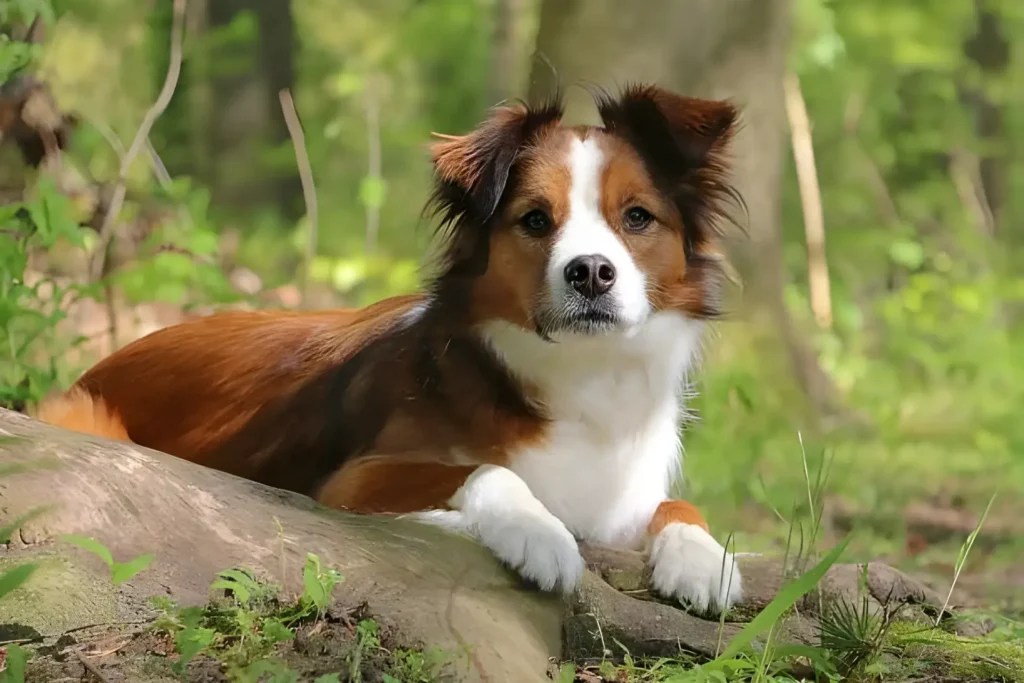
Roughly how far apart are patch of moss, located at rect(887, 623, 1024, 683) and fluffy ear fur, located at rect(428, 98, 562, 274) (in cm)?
156

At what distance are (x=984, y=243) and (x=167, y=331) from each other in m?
9.07

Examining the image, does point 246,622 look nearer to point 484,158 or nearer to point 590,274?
A: point 590,274

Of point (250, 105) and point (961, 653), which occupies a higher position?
point (250, 105)

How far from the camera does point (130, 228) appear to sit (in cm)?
516

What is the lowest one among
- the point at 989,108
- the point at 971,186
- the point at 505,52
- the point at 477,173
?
the point at 477,173

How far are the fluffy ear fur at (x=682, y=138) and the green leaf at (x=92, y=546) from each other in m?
1.91

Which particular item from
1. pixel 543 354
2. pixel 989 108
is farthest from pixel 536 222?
pixel 989 108

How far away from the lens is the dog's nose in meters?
2.59

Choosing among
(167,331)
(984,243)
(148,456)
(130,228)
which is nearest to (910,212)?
(984,243)

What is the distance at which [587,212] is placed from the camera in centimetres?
277

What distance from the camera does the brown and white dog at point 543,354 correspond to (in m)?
2.69

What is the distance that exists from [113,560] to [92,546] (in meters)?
0.05

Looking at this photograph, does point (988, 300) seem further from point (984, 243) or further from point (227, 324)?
point (227, 324)

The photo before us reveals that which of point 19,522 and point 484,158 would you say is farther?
point 484,158
